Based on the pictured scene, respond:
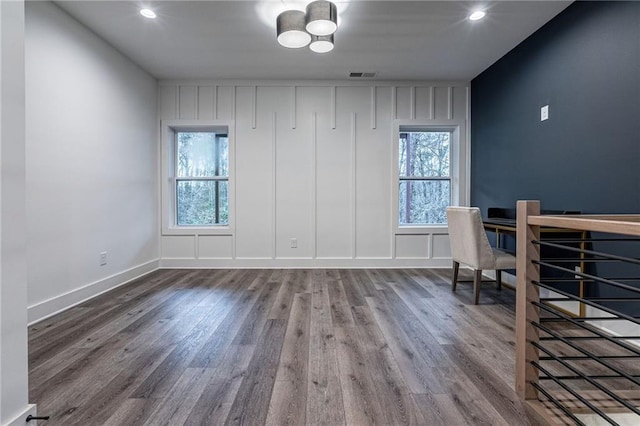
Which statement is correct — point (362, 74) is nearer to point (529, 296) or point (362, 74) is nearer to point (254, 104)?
point (254, 104)

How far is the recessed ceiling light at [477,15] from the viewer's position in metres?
2.65

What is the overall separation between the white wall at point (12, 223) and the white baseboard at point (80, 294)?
1583 mm

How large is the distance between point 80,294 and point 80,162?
1.22 meters

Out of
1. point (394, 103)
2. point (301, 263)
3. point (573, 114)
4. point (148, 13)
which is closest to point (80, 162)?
point (148, 13)

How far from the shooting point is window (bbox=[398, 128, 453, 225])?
171 inches

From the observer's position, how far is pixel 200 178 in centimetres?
430

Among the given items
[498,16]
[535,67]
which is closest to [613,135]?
[535,67]

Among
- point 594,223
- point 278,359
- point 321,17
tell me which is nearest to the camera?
point 594,223

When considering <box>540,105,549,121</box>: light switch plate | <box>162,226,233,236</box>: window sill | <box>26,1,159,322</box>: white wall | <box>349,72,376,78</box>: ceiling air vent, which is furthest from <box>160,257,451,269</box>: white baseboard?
<box>349,72,376,78</box>: ceiling air vent

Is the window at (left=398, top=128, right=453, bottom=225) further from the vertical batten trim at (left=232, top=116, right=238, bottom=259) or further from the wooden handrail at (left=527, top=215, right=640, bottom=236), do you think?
the wooden handrail at (left=527, top=215, right=640, bottom=236)

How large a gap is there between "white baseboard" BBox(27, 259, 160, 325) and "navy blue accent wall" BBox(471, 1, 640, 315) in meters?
4.33

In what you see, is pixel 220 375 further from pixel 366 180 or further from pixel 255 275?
pixel 366 180

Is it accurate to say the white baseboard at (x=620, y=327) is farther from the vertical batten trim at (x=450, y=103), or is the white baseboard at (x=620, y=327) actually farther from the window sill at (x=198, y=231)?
the window sill at (x=198, y=231)

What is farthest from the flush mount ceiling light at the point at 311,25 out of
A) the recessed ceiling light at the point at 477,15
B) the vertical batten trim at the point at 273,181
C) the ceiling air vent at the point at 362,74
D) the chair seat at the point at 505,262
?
the chair seat at the point at 505,262
